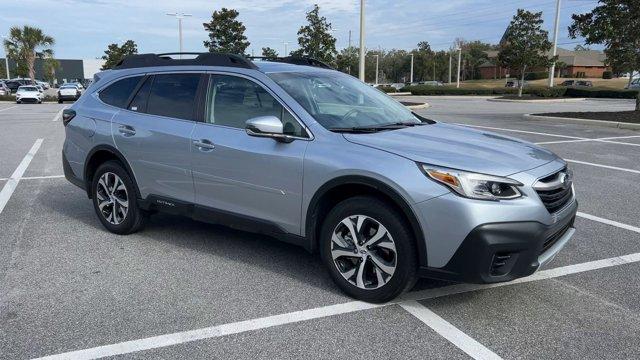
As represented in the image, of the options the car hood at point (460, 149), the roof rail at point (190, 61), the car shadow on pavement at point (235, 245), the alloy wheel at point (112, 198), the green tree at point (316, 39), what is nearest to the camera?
the car hood at point (460, 149)

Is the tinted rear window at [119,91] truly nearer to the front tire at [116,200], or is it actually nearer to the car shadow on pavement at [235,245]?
the front tire at [116,200]

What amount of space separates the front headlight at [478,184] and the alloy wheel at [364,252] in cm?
56

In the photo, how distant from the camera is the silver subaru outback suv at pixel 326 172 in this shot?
3477mm

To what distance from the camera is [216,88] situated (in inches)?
190

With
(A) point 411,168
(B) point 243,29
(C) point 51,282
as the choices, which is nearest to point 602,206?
(A) point 411,168

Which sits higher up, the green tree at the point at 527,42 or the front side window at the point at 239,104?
the green tree at the point at 527,42

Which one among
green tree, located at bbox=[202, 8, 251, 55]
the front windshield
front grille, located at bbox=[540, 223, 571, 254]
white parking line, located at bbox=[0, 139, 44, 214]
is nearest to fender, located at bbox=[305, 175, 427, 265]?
the front windshield

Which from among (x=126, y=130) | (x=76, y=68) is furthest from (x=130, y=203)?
(x=76, y=68)

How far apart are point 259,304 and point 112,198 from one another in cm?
249

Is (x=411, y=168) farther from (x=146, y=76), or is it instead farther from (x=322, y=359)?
(x=146, y=76)

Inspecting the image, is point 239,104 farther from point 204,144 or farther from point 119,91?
point 119,91

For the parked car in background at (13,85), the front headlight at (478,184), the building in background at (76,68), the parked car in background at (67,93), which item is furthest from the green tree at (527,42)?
the building in background at (76,68)

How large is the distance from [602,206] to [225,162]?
4.89 m

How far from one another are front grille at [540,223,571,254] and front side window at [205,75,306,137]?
1.92 m
